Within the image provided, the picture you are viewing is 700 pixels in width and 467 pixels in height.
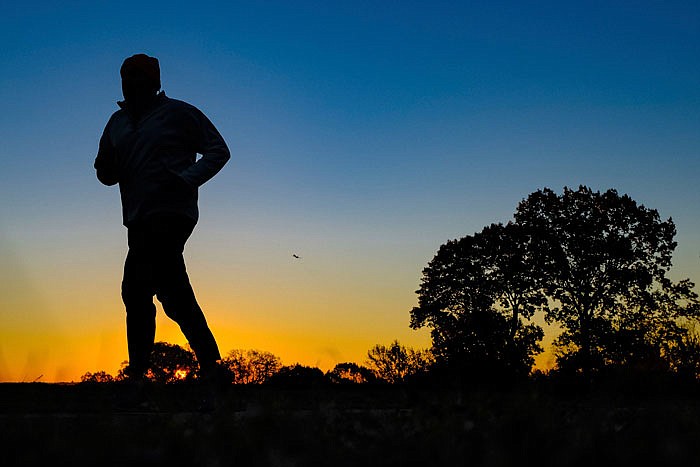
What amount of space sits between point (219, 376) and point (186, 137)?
1982mm

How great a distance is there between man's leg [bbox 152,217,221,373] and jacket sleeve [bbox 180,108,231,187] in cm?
39

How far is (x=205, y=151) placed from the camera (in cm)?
608

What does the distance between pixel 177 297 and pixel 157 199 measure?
0.78 meters

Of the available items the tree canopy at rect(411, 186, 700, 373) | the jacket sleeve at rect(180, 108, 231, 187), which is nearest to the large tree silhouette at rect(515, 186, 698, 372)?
the tree canopy at rect(411, 186, 700, 373)

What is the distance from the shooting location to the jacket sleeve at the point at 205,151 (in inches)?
228

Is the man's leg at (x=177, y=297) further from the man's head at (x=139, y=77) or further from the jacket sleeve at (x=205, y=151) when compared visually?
the man's head at (x=139, y=77)

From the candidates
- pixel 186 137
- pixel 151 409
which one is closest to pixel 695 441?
pixel 151 409

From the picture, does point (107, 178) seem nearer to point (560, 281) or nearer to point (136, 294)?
point (136, 294)

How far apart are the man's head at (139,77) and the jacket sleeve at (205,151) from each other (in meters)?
0.43

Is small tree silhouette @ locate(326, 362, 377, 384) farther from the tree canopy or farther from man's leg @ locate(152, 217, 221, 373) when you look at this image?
the tree canopy

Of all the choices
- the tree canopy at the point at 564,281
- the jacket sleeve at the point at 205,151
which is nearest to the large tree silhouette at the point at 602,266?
the tree canopy at the point at 564,281

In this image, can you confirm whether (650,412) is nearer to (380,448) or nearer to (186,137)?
(380,448)

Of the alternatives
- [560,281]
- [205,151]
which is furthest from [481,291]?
[205,151]

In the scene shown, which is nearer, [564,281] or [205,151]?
[205,151]
